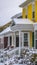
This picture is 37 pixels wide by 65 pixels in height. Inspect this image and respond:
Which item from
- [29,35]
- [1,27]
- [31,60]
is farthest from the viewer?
[1,27]

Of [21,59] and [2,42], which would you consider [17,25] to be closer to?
[21,59]

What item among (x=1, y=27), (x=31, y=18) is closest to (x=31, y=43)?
(x=31, y=18)

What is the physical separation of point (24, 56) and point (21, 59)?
1.52ft

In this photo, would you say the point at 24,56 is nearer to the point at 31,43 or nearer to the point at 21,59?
the point at 21,59

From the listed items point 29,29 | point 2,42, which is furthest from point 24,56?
point 2,42

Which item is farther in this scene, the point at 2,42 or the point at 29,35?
the point at 2,42

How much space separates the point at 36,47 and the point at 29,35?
3925 mm

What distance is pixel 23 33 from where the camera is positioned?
28.3 meters

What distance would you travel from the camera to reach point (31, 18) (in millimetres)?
29516

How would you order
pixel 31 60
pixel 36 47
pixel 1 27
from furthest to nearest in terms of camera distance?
pixel 1 27 → pixel 36 47 → pixel 31 60

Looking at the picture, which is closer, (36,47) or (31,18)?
(36,47)

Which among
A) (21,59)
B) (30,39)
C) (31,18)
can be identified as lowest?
(21,59)

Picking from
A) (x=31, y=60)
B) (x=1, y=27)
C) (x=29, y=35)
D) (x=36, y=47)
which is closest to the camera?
(x=31, y=60)

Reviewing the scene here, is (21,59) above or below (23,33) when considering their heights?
below
